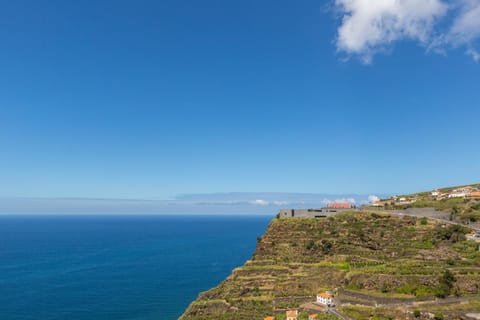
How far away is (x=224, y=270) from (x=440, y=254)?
59.4 metres

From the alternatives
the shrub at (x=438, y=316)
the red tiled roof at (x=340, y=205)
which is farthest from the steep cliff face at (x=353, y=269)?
the red tiled roof at (x=340, y=205)

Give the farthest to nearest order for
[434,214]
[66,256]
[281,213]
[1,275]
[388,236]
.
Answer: [66,256]
[1,275]
[281,213]
[434,214]
[388,236]

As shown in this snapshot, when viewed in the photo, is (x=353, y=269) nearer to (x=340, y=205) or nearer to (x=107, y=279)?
(x=340, y=205)

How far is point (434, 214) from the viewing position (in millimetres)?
70812

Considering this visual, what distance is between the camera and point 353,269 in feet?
168

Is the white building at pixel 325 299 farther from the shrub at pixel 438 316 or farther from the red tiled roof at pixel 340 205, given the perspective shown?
the red tiled roof at pixel 340 205

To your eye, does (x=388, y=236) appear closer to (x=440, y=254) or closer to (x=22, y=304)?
(x=440, y=254)

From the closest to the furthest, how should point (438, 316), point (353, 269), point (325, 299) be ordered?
point (438, 316) → point (325, 299) → point (353, 269)

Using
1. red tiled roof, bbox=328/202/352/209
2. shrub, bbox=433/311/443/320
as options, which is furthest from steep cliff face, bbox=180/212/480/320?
red tiled roof, bbox=328/202/352/209

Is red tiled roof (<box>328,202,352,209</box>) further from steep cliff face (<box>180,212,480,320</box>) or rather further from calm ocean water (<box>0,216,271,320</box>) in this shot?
calm ocean water (<box>0,216,271,320</box>)

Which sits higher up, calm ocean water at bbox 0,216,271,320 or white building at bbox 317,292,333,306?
white building at bbox 317,292,333,306

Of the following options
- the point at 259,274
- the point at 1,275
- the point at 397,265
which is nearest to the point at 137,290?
the point at 259,274

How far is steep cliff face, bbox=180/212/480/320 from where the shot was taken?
41.7 meters

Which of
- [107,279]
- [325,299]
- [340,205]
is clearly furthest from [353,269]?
[107,279]
